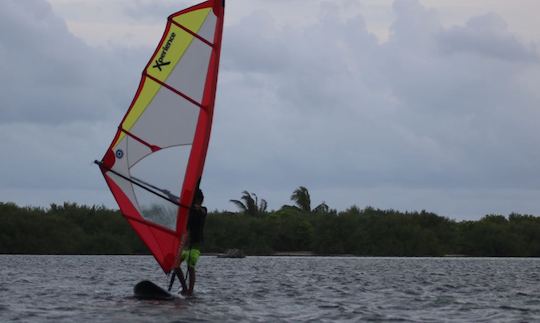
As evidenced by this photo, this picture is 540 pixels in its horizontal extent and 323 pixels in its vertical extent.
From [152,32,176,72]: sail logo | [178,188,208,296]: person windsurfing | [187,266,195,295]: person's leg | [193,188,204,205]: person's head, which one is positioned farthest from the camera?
[187,266,195,295]: person's leg

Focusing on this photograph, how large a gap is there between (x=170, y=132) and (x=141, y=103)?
946mm

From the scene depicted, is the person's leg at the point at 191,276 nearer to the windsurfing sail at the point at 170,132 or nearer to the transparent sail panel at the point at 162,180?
the windsurfing sail at the point at 170,132

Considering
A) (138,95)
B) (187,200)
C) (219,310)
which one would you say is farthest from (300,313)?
(138,95)

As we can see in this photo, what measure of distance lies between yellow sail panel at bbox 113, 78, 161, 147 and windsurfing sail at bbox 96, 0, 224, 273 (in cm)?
2

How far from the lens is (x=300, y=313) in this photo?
83.3 feet

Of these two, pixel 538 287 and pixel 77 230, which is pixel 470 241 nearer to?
pixel 77 230

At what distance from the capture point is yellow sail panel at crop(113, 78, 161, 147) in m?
26.0

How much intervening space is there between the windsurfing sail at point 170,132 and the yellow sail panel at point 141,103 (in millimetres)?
23

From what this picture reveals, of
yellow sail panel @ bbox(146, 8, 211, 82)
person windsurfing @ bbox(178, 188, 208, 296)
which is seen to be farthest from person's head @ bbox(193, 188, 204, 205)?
yellow sail panel @ bbox(146, 8, 211, 82)

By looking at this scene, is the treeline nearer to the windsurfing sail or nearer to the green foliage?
the green foliage

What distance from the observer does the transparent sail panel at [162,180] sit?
26.2 metres

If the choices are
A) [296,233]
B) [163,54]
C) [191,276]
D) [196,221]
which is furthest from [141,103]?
[296,233]

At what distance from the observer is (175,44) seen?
85.5 ft

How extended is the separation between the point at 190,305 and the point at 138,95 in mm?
4941
